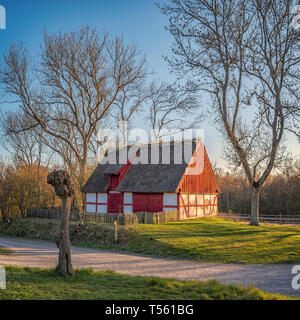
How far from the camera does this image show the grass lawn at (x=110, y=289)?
7.25 m

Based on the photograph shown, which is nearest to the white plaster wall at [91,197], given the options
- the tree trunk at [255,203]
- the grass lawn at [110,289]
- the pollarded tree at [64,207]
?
the tree trunk at [255,203]

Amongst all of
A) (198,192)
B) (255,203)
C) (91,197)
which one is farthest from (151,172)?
(255,203)

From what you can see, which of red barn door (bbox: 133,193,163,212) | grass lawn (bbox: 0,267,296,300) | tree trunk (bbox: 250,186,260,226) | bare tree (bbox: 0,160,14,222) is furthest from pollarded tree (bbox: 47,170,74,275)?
bare tree (bbox: 0,160,14,222)

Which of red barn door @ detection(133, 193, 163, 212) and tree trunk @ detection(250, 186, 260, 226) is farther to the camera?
red barn door @ detection(133, 193, 163, 212)

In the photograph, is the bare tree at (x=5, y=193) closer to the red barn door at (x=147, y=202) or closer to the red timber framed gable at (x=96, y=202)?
the red timber framed gable at (x=96, y=202)

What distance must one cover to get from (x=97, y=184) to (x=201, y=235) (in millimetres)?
15394

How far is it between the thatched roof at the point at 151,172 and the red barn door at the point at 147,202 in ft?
2.20

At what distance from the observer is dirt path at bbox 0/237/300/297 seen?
1094cm

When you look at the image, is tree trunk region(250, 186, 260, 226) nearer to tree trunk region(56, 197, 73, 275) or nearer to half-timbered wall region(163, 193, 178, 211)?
half-timbered wall region(163, 193, 178, 211)

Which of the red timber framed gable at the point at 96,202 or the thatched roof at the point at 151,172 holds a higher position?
the thatched roof at the point at 151,172

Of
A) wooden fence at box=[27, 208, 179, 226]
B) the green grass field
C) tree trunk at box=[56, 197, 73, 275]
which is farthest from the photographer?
wooden fence at box=[27, 208, 179, 226]

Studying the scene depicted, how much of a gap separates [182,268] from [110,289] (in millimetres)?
5680

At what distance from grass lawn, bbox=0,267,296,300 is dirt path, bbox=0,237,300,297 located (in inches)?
94.7
